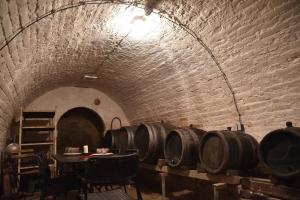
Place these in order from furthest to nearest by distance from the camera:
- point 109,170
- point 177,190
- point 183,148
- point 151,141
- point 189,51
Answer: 1. point 177,190
2. point 151,141
3. point 189,51
4. point 183,148
5. point 109,170

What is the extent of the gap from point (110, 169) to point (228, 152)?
137cm

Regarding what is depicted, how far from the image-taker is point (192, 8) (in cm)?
290

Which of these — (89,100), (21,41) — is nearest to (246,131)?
(21,41)

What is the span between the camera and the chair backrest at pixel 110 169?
2.66 m

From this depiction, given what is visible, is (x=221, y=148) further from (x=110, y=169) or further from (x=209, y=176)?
(x=110, y=169)

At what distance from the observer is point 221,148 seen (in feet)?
9.93

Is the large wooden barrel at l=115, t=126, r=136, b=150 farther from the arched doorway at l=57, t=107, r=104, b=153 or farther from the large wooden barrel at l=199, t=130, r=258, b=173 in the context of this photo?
the large wooden barrel at l=199, t=130, r=258, b=173

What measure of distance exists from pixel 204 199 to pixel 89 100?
4.03 meters

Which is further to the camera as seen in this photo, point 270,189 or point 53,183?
point 53,183

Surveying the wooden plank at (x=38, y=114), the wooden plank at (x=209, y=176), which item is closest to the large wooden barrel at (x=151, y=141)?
the wooden plank at (x=209, y=176)

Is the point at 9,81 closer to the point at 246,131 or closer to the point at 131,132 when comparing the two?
the point at 131,132

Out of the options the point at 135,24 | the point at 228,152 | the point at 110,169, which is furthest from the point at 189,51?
the point at 110,169

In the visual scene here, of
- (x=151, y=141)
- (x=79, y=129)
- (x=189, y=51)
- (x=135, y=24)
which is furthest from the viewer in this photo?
(x=79, y=129)

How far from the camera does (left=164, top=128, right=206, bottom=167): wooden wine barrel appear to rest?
3557mm
